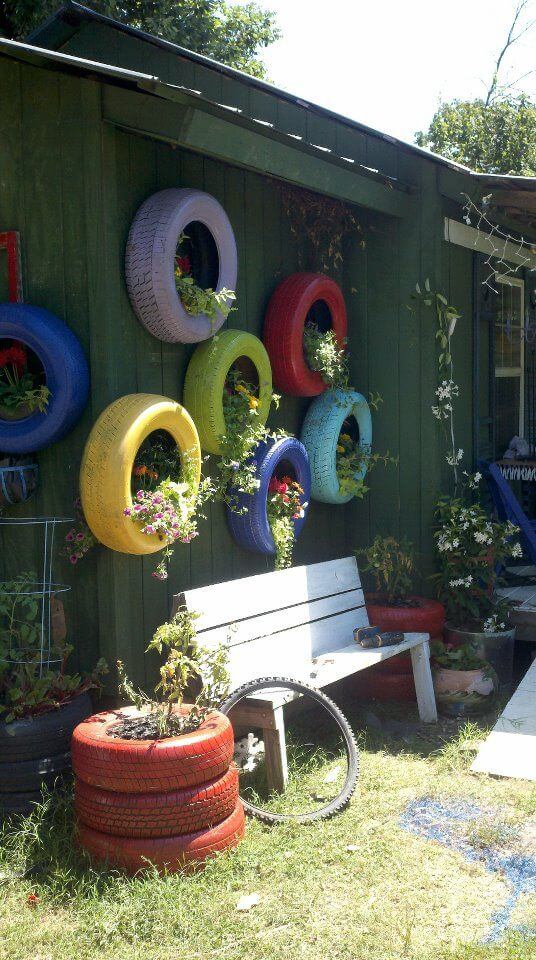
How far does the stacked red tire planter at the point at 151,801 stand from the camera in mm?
3400

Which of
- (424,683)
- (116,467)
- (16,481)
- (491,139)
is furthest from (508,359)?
(491,139)

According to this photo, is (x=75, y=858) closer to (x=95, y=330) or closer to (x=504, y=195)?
(x=95, y=330)

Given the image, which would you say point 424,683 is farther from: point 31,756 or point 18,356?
point 18,356

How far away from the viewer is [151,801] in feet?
11.2

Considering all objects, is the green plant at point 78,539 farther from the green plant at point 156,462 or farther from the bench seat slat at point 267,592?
the bench seat slat at point 267,592

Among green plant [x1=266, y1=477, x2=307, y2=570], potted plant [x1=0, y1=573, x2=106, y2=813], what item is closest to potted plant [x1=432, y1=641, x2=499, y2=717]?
green plant [x1=266, y1=477, x2=307, y2=570]

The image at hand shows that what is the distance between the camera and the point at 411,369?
6.02 meters

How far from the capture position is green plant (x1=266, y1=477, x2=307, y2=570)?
5113 millimetres

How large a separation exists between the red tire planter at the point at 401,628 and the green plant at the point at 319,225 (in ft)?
6.86

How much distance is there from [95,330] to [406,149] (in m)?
2.69

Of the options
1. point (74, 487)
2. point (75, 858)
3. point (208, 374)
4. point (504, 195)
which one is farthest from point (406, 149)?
point (75, 858)

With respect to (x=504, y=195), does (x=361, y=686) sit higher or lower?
lower

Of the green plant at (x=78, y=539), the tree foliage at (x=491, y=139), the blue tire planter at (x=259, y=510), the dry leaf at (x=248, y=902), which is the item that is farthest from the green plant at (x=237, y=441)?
the tree foliage at (x=491, y=139)

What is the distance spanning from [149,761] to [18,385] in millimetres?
1689
